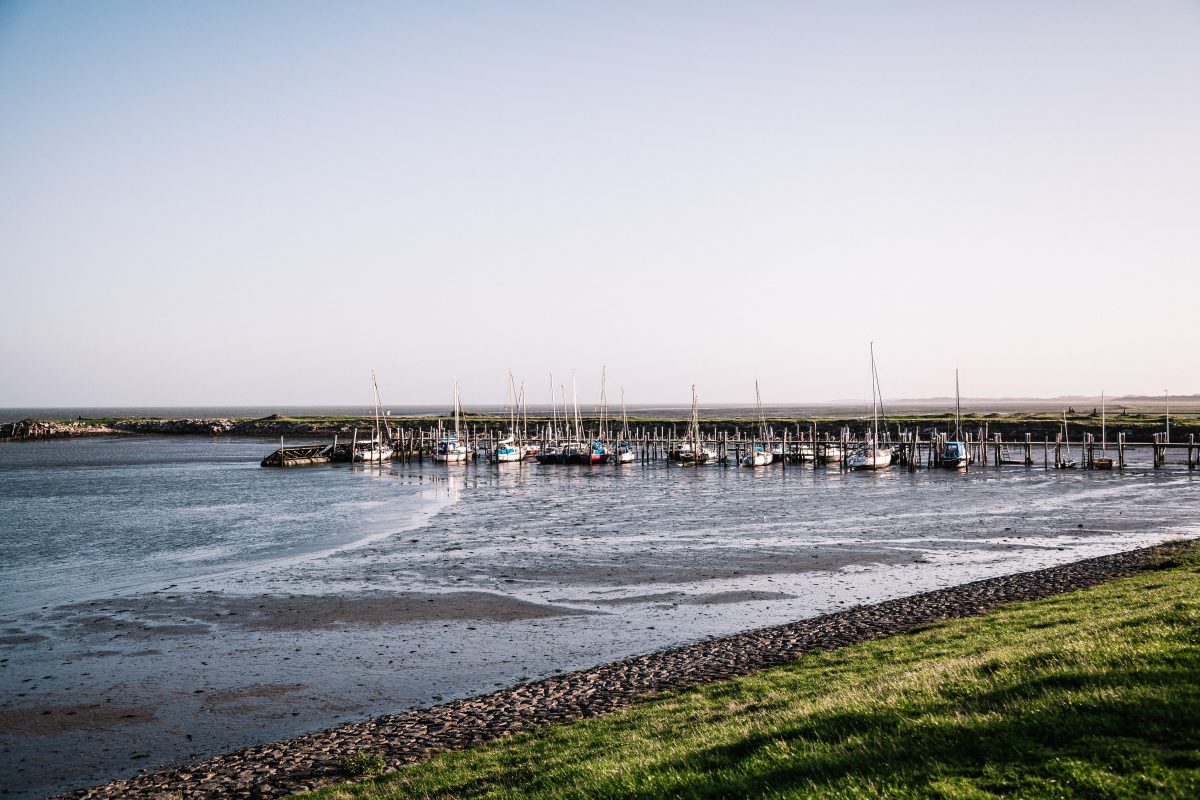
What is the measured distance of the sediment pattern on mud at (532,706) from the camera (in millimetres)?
12352

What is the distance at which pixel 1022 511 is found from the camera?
45.6 m

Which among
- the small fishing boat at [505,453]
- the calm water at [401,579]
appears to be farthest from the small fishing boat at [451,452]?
the calm water at [401,579]

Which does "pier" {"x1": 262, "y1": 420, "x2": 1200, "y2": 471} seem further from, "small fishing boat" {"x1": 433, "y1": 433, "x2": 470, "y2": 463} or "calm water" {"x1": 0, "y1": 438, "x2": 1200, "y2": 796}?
"calm water" {"x1": 0, "y1": 438, "x2": 1200, "y2": 796}

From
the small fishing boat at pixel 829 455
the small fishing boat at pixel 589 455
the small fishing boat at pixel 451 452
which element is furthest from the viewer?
the small fishing boat at pixel 451 452

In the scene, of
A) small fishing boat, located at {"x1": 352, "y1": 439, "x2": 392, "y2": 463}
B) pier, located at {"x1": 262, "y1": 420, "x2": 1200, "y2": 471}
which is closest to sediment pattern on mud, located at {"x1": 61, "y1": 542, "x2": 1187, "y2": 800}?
pier, located at {"x1": 262, "y1": 420, "x2": 1200, "y2": 471}

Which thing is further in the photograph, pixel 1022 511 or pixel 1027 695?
pixel 1022 511

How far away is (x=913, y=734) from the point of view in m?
9.02

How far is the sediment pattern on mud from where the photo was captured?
12352 millimetres

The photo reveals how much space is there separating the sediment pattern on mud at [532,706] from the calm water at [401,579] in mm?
1254

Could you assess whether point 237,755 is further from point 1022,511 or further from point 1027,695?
point 1022,511

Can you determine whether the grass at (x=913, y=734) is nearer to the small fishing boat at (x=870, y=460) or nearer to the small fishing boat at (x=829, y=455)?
the small fishing boat at (x=870, y=460)

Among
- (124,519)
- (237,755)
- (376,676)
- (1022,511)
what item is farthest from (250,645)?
(1022,511)

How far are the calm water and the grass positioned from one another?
5.24 m

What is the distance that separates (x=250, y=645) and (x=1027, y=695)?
17.6m
